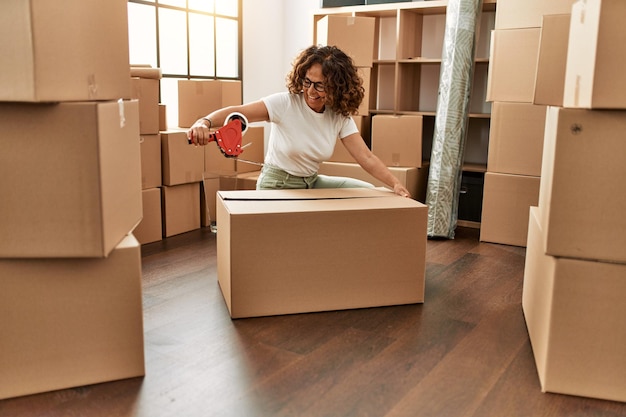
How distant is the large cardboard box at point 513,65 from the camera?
3393 mm

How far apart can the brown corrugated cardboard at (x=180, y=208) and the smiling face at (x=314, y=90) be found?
1.25 meters

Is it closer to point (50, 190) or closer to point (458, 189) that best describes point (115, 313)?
point (50, 190)

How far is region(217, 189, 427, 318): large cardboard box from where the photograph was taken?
223 centimetres

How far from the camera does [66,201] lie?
5.10 feet

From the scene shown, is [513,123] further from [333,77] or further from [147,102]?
[147,102]

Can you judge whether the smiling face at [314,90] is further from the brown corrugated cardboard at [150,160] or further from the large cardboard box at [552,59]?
the brown corrugated cardboard at [150,160]

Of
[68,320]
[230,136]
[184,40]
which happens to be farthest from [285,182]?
[184,40]

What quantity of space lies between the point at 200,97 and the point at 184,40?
0.67m

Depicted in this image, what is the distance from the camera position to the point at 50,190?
5.06 feet

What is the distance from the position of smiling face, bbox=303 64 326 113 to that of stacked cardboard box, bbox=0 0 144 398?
102 cm

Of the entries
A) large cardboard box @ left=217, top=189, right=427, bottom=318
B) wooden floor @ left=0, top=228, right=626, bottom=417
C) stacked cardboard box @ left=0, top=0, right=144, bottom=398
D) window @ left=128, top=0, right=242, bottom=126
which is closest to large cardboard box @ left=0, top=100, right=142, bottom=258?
stacked cardboard box @ left=0, top=0, right=144, bottom=398

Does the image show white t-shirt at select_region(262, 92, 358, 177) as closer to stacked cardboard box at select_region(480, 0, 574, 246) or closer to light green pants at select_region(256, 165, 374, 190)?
light green pants at select_region(256, 165, 374, 190)

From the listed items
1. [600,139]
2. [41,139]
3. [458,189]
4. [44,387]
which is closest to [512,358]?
[600,139]

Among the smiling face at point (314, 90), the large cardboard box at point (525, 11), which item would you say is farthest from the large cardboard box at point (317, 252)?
the large cardboard box at point (525, 11)
